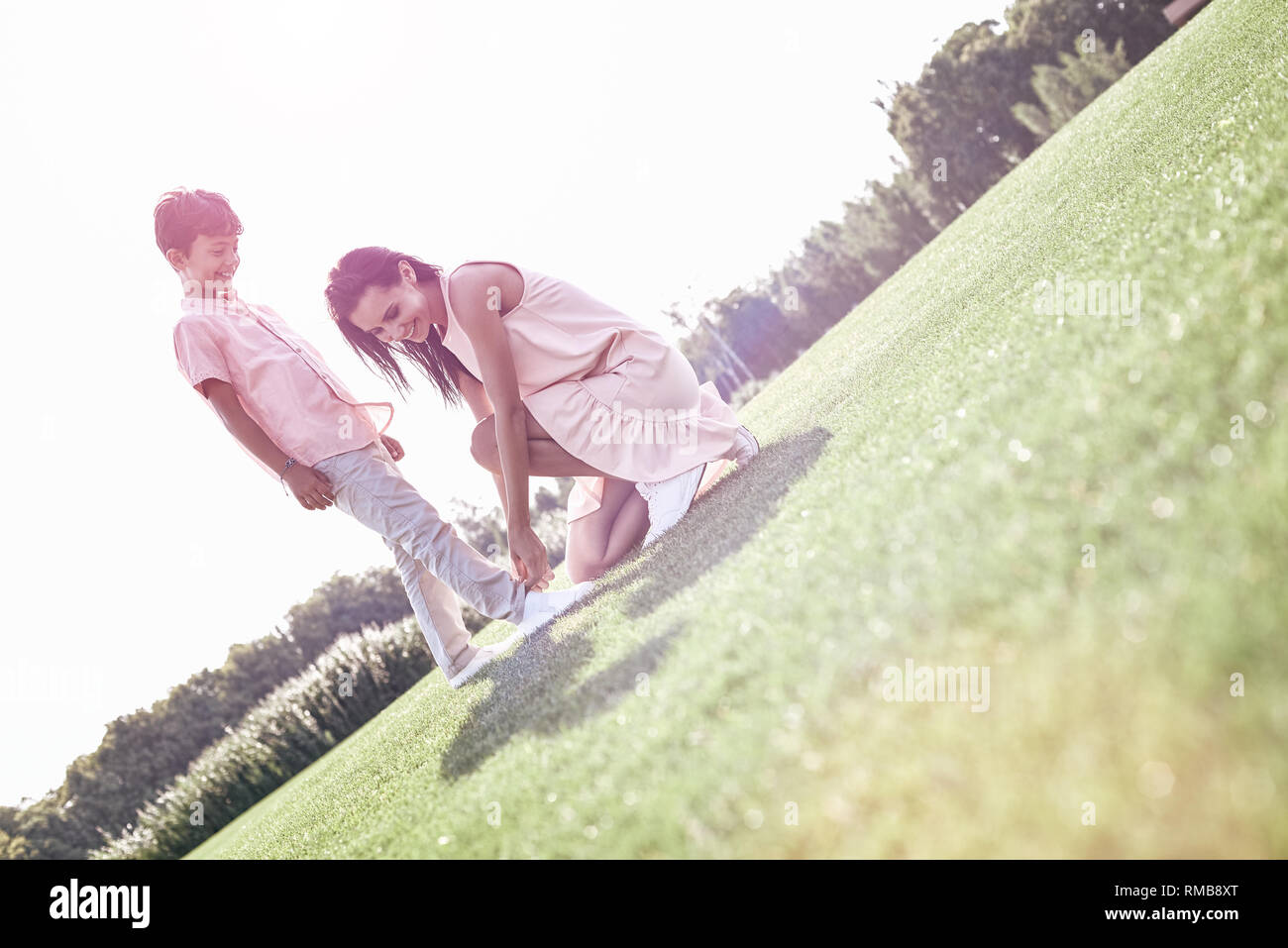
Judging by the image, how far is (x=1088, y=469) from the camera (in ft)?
7.32

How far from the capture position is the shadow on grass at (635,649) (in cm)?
309

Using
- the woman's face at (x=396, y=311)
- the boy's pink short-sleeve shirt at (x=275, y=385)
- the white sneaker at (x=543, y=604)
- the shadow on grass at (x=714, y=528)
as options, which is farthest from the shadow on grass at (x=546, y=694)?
the woman's face at (x=396, y=311)

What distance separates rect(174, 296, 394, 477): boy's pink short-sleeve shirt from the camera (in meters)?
5.27

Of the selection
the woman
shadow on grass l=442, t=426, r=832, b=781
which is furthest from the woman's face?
shadow on grass l=442, t=426, r=832, b=781

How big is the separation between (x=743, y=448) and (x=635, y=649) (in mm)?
3338

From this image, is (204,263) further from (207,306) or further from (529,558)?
(529,558)

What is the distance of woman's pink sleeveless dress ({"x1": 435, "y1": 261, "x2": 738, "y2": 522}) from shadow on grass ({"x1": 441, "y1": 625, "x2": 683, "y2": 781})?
1371 mm

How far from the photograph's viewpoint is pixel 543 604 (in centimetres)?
554

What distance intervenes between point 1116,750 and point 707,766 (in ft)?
3.01

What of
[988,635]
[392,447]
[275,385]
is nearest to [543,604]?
[392,447]

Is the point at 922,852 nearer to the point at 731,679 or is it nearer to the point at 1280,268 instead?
the point at 731,679

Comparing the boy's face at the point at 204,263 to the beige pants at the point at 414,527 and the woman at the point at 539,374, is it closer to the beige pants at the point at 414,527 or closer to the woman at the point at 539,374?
the woman at the point at 539,374

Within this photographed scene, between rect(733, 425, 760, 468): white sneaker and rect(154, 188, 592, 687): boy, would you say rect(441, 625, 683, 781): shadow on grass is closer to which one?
rect(154, 188, 592, 687): boy
